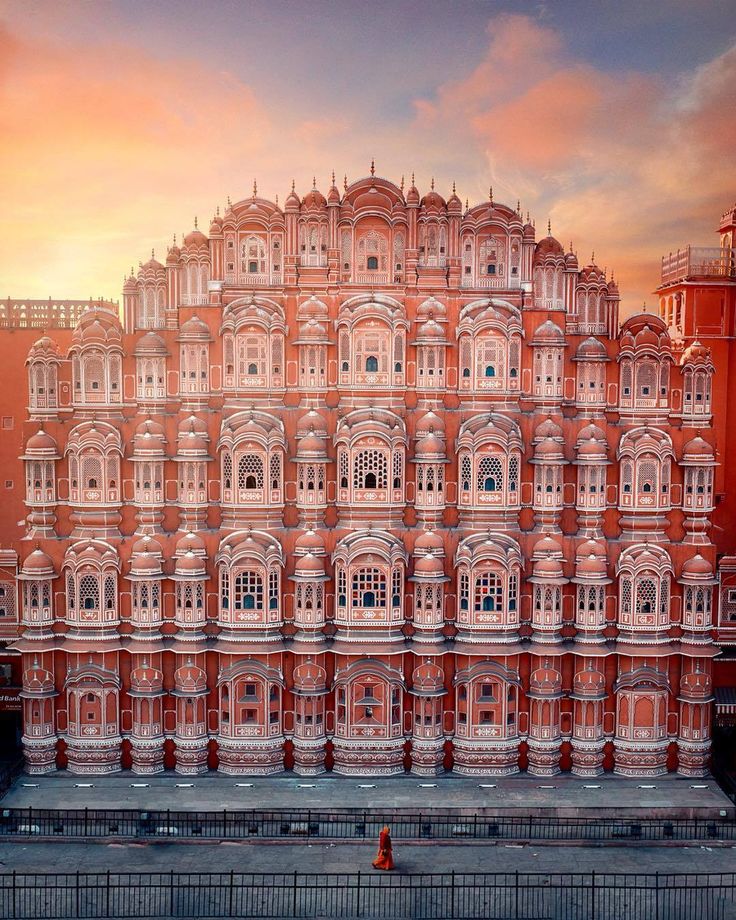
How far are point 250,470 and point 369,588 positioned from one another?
609 cm

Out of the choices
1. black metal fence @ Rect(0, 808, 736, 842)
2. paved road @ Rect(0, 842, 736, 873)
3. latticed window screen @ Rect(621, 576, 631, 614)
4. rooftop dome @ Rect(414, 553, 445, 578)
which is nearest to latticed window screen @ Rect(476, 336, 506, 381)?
rooftop dome @ Rect(414, 553, 445, 578)

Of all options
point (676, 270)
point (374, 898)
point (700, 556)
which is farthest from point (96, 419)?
point (676, 270)

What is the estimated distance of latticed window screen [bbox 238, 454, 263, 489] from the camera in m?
32.3

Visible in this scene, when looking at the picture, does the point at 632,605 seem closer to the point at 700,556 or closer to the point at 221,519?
the point at 700,556

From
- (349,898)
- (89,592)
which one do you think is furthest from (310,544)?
(349,898)

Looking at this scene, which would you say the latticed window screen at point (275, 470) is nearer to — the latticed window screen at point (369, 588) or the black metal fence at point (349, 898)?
the latticed window screen at point (369, 588)

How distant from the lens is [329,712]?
32.8 metres

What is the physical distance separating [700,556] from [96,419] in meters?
22.7

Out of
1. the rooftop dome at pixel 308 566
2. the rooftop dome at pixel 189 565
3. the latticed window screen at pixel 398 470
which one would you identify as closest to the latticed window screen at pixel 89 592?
the rooftop dome at pixel 189 565

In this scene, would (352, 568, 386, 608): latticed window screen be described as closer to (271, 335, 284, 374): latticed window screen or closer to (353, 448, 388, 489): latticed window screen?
(353, 448, 388, 489): latticed window screen

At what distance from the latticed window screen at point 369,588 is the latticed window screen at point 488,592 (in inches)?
136

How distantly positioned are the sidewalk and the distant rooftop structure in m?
19.5

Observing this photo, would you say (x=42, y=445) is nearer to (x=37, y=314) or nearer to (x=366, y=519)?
(x=37, y=314)

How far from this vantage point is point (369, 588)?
1271 inches
